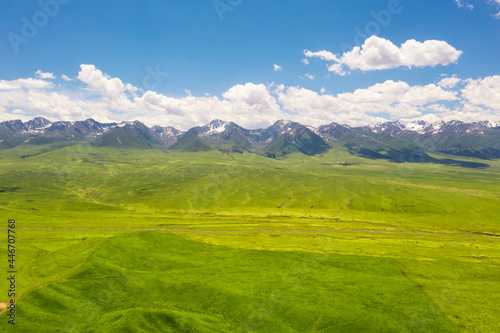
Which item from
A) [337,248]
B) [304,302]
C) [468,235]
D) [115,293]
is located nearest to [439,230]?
[468,235]

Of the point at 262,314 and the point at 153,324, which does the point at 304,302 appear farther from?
the point at 153,324

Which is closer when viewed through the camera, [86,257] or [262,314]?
[262,314]

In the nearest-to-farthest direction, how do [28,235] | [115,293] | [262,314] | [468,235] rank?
[262,314], [115,293], [28,235], [468,235]

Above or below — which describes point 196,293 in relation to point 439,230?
above

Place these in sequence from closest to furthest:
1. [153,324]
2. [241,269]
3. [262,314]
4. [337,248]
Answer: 1. [153,324]
2. [262,314]
3. [241,269]
4. [337,248]

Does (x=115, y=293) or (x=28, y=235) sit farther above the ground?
(x=115, y=293)

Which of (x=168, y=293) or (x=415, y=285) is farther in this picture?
(x=415, y=285)


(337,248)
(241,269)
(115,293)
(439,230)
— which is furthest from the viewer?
(439,230)

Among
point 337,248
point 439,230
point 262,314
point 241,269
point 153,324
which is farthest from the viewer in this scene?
point 439,230

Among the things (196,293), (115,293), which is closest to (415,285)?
(196,293)
